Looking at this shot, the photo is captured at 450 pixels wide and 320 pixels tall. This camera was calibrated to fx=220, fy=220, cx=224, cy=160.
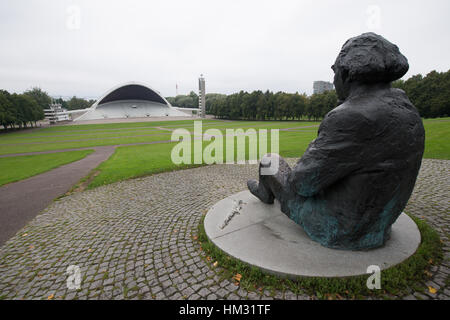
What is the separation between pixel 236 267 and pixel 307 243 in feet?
4.04

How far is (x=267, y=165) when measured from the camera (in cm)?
421

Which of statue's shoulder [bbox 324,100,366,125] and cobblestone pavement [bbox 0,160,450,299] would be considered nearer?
statue's shoulder [bbox 324,100,366,125]

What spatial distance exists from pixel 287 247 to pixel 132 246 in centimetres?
297

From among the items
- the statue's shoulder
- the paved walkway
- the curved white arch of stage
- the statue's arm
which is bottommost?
the paved walkway

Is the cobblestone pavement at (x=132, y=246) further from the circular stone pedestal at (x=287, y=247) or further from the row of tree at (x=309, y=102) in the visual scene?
the row of tree at (x=309, y=102)

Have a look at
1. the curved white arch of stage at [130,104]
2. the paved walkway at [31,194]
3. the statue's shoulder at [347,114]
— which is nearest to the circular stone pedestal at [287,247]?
the statue's shoulder at [347,114]

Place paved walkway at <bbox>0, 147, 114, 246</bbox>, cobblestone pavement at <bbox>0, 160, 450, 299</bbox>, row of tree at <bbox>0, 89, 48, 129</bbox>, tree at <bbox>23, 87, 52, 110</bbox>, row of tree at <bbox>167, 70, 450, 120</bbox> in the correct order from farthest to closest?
tree at <bbox>23, 87, 52, 110</bbox> → row of tree at <bbox>0, 89, 48, 129</bbox> → row of tree at <bbox>167, 70, 450, 120</bbox> → paved walkway at <bbox>0, 147, 114, 246</bbox> → cobblestone pavement at <bbox>0, 160, 450, 299</bbox>

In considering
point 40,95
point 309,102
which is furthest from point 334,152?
point 40,95

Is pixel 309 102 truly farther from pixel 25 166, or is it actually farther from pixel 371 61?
pixel 371 61

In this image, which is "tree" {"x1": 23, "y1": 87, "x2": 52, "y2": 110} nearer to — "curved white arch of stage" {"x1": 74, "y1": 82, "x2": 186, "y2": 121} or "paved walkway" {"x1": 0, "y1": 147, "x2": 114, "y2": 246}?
"curved white arch of stage" {"x1": 74, "y1": 82, "x2": 186, "y2": 121}

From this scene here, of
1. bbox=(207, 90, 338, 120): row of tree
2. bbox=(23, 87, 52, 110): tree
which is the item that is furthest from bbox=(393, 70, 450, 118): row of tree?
bbox=(23, 87, 52, 110): tree

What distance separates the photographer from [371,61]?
2650 mm

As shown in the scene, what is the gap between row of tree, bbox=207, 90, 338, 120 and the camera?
170 ft

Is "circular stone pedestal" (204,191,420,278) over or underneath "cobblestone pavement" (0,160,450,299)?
over
